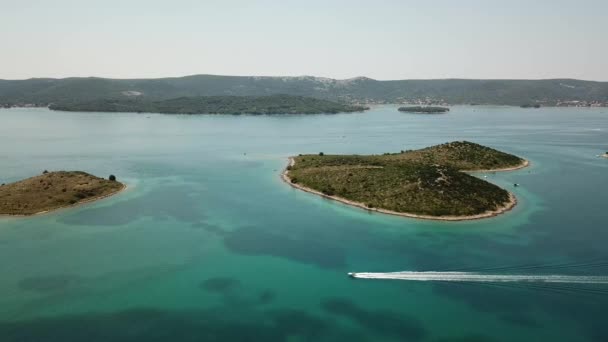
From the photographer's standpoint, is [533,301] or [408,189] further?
[408,189]

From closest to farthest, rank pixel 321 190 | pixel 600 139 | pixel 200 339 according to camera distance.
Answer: pixel 200 339, pixel 321 190, pixel 600 139

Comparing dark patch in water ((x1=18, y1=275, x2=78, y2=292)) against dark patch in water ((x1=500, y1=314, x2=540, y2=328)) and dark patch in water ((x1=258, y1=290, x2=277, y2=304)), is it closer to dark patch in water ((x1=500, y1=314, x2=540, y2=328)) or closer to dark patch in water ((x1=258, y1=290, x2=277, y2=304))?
dark patch in water ((x1=258, y1=290, x2=277, y2=304))

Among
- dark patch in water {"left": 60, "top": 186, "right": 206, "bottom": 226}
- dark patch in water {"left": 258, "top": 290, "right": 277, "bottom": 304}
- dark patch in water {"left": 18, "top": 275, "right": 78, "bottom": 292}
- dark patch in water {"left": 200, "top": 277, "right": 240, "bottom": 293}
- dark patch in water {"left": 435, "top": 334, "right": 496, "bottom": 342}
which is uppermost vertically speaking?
dark patch in water {"left": 60, "top": 186, "right": 206, "bottom": 226}

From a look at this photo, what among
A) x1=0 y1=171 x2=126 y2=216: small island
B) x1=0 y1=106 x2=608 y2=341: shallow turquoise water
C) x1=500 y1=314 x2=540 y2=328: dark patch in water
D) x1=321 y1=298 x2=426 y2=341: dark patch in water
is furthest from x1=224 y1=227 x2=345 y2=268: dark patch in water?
x1=0 y1=171 x2=126 y2=216: small island

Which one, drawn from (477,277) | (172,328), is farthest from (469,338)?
(172,328)

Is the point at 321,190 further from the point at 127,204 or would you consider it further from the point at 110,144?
the point at 110,144

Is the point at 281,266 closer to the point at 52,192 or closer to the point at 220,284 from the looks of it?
the point at 220,284

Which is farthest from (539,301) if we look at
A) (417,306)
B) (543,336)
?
(417,306)
